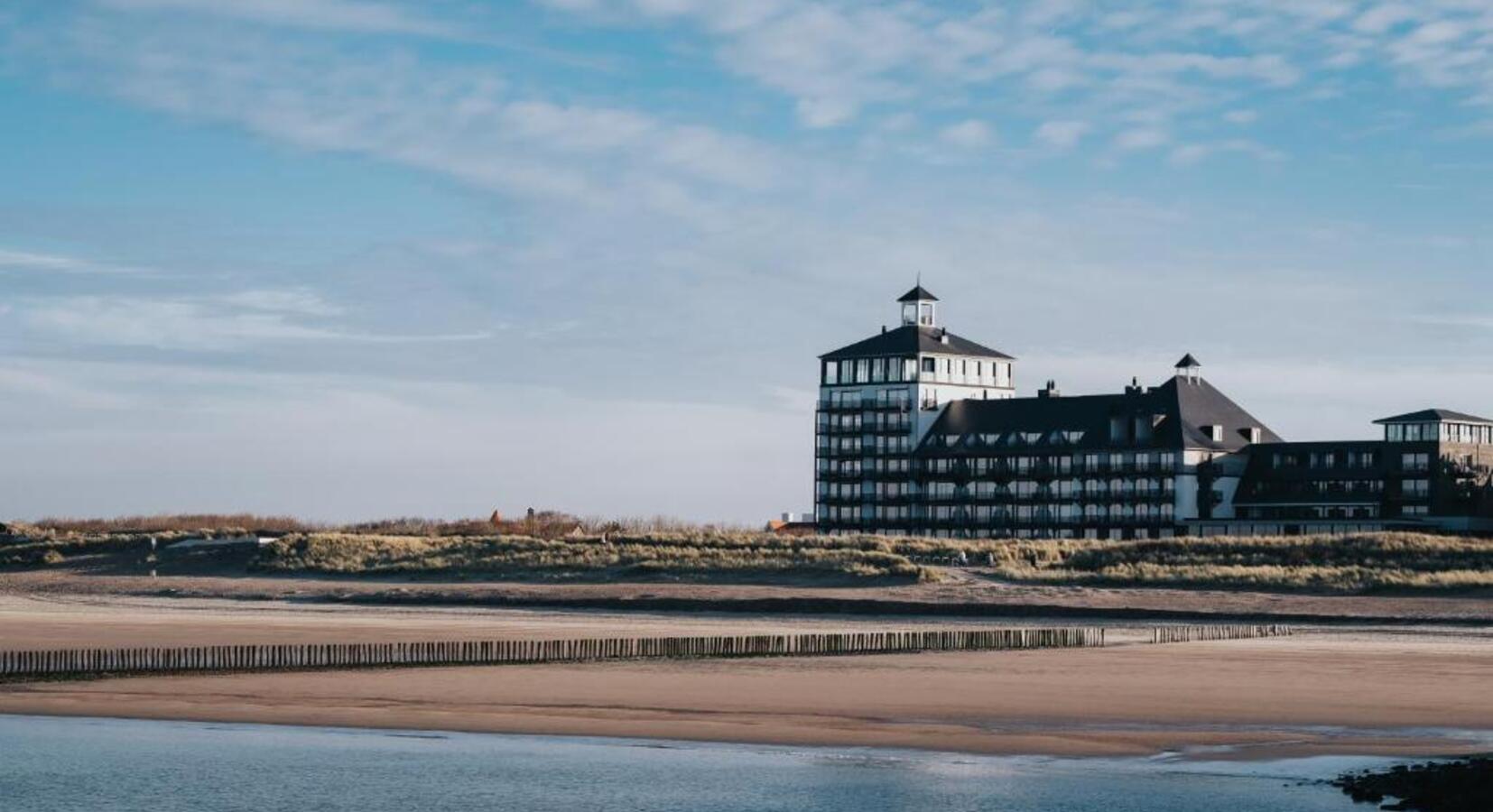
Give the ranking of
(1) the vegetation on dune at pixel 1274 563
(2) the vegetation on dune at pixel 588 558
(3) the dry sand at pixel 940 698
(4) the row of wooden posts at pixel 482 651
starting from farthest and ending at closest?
(2) the vegetation on dune at pixel 588 558, (1) the vegetation on dune at pixel 1274 563, (4) the row of wooden posts at pixel 482 651, (3) the dry sand at pixel 940 698

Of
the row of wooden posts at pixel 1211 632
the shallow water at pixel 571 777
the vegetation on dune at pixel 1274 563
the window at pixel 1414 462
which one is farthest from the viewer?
the window at pixel 1414 462

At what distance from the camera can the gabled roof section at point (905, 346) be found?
165012 millimetres

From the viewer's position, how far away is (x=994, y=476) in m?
158

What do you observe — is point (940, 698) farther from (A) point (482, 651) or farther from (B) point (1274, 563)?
(B) point (1274, 563)

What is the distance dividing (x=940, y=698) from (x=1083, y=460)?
112 metres

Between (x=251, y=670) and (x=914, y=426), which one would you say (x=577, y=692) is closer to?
(x=251, y=670)

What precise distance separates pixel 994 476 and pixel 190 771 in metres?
128

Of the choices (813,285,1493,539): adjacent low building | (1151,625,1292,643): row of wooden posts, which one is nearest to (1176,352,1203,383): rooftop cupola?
(813,285,1493,539): adjacent low building

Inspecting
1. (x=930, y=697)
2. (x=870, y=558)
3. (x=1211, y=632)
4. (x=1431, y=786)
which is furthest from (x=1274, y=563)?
(x=1431, y=786)

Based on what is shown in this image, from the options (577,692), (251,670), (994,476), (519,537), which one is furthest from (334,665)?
(994,476)

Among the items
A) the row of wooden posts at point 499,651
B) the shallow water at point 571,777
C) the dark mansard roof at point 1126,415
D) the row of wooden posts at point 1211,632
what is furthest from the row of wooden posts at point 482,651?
the dark mansard roof at point 1126,415

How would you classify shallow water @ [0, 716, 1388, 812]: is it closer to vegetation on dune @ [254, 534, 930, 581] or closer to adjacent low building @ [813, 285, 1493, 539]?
vegetation on dune @ [254, 534, 930, 581]

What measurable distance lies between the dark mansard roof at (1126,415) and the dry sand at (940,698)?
300ft

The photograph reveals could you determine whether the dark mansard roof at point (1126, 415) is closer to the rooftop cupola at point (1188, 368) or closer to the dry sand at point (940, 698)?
the rooftop cupola at point (1188, 368)
